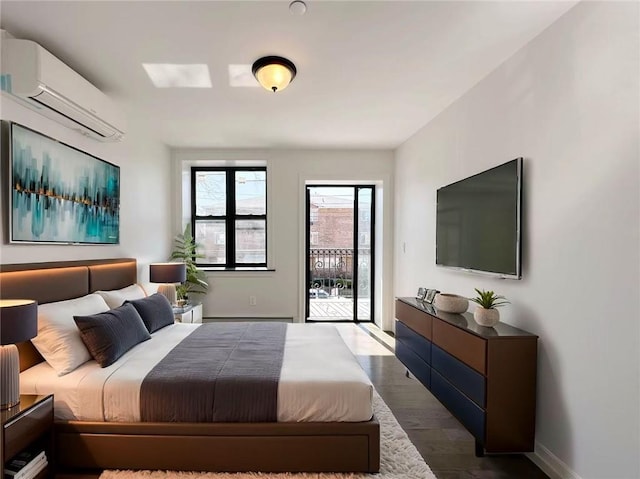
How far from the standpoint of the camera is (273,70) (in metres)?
2.36

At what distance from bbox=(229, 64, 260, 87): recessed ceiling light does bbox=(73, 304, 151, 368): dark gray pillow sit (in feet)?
6.46

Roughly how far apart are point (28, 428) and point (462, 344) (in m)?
2.45

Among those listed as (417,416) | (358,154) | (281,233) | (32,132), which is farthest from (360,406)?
(358,154)

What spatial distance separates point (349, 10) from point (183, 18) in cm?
97

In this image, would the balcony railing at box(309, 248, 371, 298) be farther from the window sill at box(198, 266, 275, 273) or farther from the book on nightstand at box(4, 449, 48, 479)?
the book on nightstand at box(4, 449, 48, 479)

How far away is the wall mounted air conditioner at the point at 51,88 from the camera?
1.98 meters

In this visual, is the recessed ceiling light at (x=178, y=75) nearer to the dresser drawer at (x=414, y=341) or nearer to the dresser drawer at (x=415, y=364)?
the dresser drawer at (x=414, y=341)

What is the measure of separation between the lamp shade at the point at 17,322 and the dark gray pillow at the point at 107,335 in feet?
1.23

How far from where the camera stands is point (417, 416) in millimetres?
2553

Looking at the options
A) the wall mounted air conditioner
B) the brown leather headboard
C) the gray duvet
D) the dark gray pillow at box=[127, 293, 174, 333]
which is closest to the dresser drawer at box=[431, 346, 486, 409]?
the gray duvet

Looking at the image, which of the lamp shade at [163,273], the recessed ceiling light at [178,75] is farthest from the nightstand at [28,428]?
the recessed ceiling light at [178,75]

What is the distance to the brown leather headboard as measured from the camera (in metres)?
2.00

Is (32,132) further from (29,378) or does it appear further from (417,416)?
(417,416)

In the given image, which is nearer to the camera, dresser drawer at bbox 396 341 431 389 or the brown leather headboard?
the brown leather headboard
